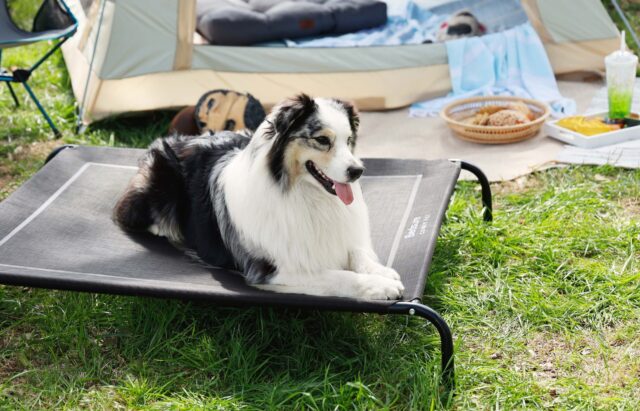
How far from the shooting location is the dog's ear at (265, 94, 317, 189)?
2715 millimetres

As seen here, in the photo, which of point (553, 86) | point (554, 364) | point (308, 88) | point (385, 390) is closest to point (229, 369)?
point (385, 390)

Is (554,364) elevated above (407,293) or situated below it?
below

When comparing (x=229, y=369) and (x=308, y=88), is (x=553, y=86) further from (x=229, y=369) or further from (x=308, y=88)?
(x=229, y=369)

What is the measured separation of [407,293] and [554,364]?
2.12 ft

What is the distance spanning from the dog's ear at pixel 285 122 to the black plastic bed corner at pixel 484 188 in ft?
4.29

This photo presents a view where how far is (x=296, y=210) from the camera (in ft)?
9.49

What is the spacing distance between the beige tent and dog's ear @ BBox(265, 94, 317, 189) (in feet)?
8.20

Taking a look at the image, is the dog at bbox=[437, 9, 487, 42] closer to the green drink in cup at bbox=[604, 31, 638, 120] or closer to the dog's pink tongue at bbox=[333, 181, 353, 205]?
the green drink in cup at bbox=[604, 31, 638, 120]

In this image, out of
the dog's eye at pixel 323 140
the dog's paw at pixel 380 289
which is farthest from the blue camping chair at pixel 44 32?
the dog's paw at pixel 380 289

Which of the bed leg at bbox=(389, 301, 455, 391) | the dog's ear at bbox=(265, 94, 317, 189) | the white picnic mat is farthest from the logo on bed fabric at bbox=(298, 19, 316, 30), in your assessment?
the bed leg at bbox=(389, 301, 455, 391)

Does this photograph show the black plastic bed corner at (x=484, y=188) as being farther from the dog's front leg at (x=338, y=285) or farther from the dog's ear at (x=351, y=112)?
the dog's front leg at (x=338, y=285)

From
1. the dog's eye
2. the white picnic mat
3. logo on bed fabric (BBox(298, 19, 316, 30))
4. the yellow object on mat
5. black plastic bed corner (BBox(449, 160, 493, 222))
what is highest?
the dog's eye

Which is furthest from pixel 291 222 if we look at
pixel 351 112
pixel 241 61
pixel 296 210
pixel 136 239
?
pixel 241 61

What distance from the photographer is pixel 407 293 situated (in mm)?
2793
